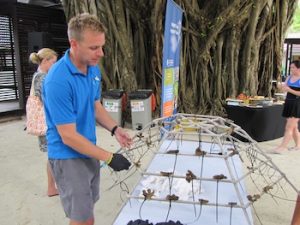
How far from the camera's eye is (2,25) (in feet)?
23.6

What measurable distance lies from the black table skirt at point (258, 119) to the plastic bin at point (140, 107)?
142 centimetres

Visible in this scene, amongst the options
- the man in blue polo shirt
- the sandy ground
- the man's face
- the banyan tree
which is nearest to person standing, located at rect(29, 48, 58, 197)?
the sandy ground

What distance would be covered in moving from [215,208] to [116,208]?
3.63ft

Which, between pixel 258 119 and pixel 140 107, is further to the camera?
pixel 140 107

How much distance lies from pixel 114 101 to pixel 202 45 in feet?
6.24

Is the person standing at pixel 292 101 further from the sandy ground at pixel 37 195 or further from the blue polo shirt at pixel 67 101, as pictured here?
the blue polo shirt at pixel 67 101

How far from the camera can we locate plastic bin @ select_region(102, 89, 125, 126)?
6.17 m

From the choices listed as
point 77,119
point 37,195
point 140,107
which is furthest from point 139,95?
point 77,119

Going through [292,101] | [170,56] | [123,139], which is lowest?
[292,101]

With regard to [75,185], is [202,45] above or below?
above

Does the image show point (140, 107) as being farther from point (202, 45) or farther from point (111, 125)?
point (111, 125)

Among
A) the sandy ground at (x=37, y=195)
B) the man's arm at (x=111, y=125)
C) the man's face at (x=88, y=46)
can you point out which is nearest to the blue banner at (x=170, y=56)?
the sandy ground at (x=37, y=195)

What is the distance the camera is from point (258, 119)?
5.09m

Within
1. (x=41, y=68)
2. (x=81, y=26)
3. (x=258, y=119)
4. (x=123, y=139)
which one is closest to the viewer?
(x=81, y=26)
